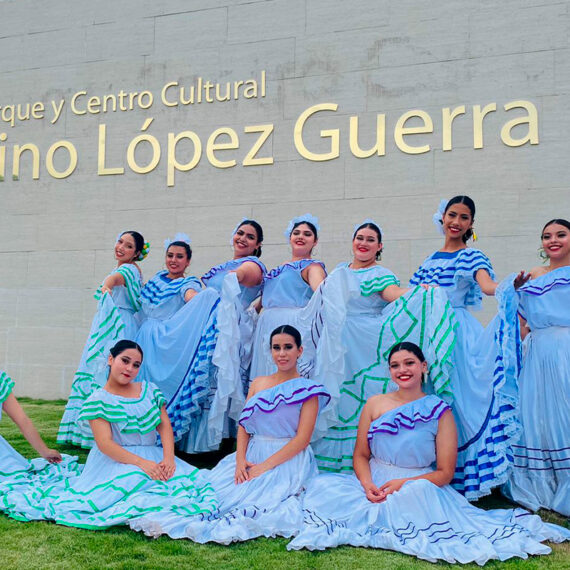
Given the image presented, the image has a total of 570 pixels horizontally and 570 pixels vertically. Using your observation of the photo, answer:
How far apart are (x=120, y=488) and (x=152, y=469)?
0.66 feet

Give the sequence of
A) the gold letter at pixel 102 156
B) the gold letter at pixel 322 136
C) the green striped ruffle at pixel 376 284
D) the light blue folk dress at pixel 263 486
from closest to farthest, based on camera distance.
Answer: the light blue folk dress at pixel 263 486, the green striped ruffle at pixel 376 284, the gold letter at pixel 322 136, the gold letter at pixel 102 156

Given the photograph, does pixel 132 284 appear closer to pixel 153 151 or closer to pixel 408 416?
pixel 408 416

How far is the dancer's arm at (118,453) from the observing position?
3.17 meters

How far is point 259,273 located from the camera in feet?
13.4

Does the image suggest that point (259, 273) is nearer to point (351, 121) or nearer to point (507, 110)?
point (351, 121)

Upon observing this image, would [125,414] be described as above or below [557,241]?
below

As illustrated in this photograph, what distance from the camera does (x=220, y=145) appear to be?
249 inches

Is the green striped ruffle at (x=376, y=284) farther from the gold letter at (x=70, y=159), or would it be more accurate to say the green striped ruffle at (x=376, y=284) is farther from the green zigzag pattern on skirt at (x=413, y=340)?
the gold letter at (x=70, y=159)

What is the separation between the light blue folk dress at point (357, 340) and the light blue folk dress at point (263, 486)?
0.69 feet

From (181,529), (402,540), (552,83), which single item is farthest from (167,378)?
(552,83)

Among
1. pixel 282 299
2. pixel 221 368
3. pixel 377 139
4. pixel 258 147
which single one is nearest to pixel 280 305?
pixel 282 299

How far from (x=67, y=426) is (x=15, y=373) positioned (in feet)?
8.37

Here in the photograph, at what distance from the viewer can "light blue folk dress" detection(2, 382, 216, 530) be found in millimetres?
2876

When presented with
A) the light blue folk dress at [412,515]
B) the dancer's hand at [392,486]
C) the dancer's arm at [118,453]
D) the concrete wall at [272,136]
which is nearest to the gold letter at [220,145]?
the concrete wall at [272,136]
